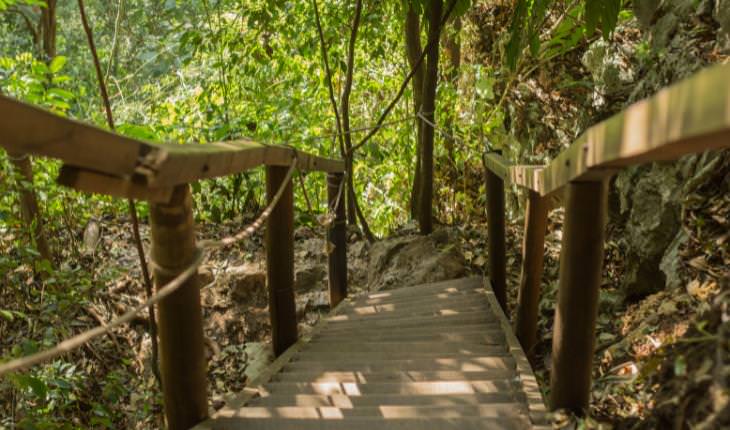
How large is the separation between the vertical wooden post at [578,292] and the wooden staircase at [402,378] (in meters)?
0.14

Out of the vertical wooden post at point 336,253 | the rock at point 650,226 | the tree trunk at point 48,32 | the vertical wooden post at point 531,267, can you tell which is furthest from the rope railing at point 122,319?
the tree trunk at point 48,32

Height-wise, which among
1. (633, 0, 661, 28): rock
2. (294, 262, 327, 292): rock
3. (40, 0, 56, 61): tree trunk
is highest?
(40, 0, 56, 61): tree trunk

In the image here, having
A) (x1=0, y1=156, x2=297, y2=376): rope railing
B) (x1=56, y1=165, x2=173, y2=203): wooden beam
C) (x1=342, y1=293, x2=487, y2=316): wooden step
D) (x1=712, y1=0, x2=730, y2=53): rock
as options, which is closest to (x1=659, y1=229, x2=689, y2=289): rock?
(x1=712, y1=0, x2=730, y2=53): rock

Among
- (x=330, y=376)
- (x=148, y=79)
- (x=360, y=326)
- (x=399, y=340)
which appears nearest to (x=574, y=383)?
(x=330, y=376)

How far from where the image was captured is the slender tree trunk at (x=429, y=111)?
5.23 meters

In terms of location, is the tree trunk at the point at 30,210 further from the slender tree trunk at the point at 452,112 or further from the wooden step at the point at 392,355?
the slender tree trunk at the point at 452,112

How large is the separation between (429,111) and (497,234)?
62.6 inches

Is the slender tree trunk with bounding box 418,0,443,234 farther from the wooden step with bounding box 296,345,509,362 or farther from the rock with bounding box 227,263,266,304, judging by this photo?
the wooden step with bounding box 296,345,509,362

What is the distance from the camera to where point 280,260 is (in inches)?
127

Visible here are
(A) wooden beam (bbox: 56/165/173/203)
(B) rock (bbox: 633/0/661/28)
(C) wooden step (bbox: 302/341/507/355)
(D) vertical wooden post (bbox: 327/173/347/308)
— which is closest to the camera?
(A) wooden beam (bbox: 56/165/173/203)

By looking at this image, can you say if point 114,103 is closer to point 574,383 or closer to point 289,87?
point 289,87

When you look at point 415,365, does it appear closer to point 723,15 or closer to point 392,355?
point 392,355

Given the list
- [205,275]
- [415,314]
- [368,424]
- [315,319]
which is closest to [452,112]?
[315,319]

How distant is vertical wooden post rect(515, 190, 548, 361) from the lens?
3182 mm
